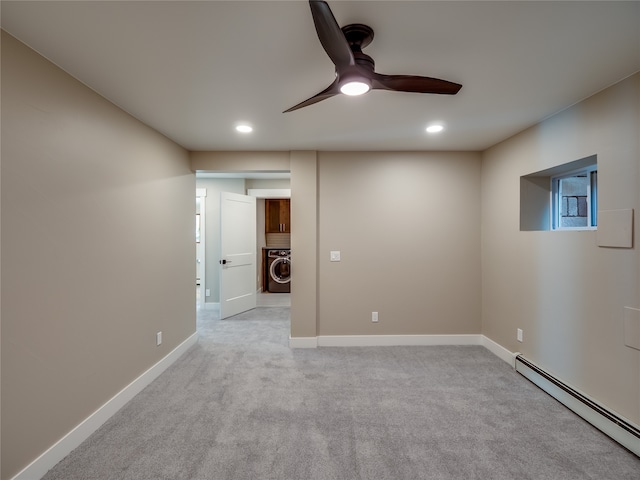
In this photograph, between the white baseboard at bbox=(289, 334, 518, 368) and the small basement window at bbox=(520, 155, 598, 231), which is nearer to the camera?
the small basement window at bbox=(520, 155, 598, 231)

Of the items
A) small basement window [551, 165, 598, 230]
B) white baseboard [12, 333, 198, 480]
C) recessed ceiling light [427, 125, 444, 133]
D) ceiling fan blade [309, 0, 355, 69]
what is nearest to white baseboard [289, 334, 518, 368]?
small basement window [551, 165, 598, 230]

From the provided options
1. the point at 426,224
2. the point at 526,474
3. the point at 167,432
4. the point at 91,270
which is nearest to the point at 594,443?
the point at 526,474

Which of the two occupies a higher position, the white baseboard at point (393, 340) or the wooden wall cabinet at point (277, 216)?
the wooden wall cabinet at point (277, 216)

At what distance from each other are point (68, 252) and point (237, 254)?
3.23 metres

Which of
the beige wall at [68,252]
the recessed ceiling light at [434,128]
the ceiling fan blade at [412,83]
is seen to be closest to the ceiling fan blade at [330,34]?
the ceiling fan blade at [412,83]

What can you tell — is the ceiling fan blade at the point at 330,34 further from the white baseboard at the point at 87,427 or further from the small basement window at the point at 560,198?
the white baseboard at the point at 87,427

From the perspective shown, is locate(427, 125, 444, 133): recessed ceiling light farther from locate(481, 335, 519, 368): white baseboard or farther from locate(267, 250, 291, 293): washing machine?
locate(267, 250, 291, 293): washing machine

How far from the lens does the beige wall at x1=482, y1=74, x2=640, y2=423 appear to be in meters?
1.94

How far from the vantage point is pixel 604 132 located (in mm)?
2082

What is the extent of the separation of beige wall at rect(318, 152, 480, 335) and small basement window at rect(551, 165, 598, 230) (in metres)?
0.85

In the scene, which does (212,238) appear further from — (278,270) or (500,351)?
(500,351)

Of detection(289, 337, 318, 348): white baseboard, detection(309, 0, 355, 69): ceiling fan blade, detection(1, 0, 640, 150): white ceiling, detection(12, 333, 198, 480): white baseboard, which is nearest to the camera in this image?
detection(309, 0, 355, 69): ceiling fan blade

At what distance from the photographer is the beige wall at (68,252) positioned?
1.54 meters

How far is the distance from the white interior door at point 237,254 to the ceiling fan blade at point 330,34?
3806 mm
